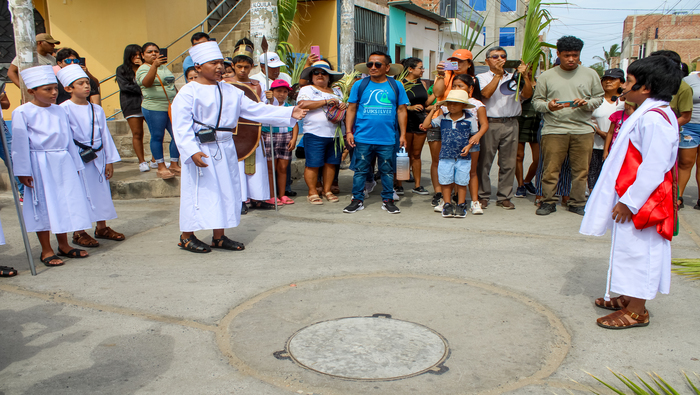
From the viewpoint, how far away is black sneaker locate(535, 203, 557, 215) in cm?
668

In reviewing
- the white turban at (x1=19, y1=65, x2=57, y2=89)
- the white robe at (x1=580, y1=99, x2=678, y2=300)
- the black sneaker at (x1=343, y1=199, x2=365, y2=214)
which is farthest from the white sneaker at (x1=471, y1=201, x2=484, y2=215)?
the white turban at (x1=19, y1=65, x2=57, y2=89)

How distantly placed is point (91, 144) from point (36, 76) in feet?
2.85

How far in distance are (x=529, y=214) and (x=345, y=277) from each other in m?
3.17

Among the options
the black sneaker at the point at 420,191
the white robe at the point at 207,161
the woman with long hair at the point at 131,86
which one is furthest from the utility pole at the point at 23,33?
the black sneaker at the point at 420,191

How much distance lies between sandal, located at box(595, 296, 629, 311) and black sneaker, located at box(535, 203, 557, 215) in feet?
9.64

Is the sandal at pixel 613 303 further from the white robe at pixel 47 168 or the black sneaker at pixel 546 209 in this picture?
the white robe at pixel 47 168

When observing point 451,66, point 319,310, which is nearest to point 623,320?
point 319,310

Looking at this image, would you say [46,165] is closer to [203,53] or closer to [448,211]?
[203,53]

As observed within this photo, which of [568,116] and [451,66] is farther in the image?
[451,66]

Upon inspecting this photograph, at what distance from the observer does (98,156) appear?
5.44m

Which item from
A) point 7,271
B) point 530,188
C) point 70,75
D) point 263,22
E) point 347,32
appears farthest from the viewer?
point 347,32

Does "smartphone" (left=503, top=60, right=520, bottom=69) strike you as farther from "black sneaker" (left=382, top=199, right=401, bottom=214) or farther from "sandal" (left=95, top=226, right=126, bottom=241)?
"sandal" (left=95, top=226, right=126, bottom=241)

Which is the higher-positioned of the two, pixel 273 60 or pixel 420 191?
pixel 273 60

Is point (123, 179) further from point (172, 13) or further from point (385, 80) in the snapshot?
point (172, 13)
